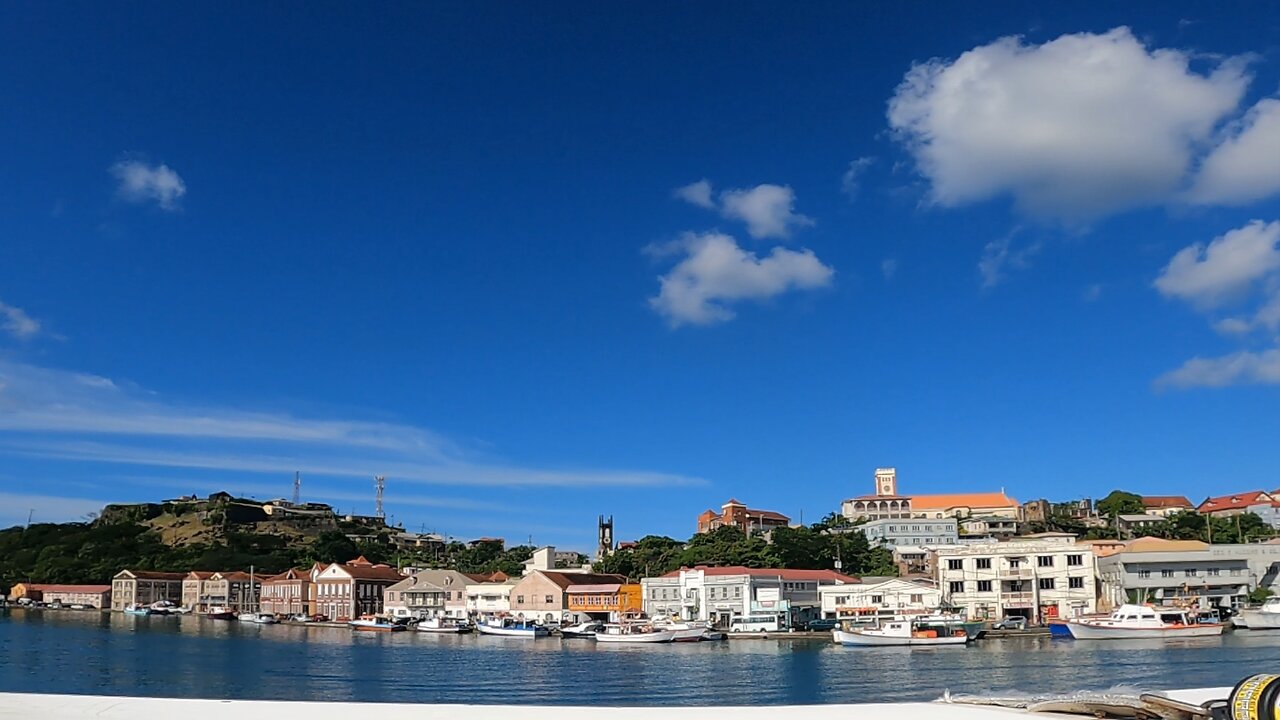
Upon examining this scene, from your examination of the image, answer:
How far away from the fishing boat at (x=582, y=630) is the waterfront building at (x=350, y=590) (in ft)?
83.5

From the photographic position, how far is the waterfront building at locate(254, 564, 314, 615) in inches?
3295

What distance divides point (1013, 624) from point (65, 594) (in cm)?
9707

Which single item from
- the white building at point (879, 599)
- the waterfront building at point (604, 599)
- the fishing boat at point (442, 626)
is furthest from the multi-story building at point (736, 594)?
the fishing boat at point (442, 626)

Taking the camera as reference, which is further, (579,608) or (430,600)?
(430,600)

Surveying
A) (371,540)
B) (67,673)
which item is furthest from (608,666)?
(371,540)

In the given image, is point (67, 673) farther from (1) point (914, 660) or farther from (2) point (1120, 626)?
(2) point (1120, 626)

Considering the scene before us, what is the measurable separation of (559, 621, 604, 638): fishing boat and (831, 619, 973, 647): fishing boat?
14.6 metres

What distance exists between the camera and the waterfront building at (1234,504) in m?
94.0

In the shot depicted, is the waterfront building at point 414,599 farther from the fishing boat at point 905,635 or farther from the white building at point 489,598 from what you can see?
the fishing boat at point 905,635

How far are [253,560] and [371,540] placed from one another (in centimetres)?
2278

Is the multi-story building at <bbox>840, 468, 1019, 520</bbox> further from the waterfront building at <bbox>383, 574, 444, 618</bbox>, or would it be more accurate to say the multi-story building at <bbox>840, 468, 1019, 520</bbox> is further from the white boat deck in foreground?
the white boat deck in foreground

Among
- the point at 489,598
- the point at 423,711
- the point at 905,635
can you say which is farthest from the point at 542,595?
the point at 423,711

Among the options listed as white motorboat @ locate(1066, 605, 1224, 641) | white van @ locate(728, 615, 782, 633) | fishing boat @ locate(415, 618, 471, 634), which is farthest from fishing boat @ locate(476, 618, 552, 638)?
white motorboat @ locate(1066, 605, 1224, 641)

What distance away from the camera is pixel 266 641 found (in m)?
55.1
